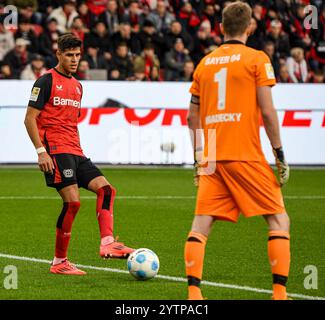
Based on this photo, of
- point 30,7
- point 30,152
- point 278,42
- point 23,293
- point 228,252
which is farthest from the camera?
point 278,42

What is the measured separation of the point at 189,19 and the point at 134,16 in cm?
147

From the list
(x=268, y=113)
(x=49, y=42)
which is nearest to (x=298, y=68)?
(x=49, y=42)

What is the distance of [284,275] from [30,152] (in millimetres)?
13236

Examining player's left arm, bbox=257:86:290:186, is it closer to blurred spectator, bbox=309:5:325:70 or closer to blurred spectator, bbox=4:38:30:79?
blurred spectator, bbox=4:38:30:79

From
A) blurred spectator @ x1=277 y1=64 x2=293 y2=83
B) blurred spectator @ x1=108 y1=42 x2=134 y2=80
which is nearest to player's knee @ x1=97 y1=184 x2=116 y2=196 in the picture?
blurred spectator @ x1=108 y1=42 x2=134 y2=80

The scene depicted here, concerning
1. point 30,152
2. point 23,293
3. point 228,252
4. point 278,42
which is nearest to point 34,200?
point 30,152

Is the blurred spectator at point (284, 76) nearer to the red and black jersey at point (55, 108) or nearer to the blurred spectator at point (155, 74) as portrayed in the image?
the blurred spectator at point (155, 74)

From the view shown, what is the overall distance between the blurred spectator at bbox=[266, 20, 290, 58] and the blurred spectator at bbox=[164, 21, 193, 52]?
6.41 ft

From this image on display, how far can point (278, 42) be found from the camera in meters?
24.7

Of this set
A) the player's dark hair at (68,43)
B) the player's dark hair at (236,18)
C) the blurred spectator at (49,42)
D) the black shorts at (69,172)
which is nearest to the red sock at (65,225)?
the black shorts at (69,172)

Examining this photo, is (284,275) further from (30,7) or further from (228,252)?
(30,7)

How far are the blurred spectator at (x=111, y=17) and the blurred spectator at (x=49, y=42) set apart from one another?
130 cm

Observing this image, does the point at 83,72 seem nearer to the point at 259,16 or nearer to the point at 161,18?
the point at 161,18

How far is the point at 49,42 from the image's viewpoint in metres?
22.8
